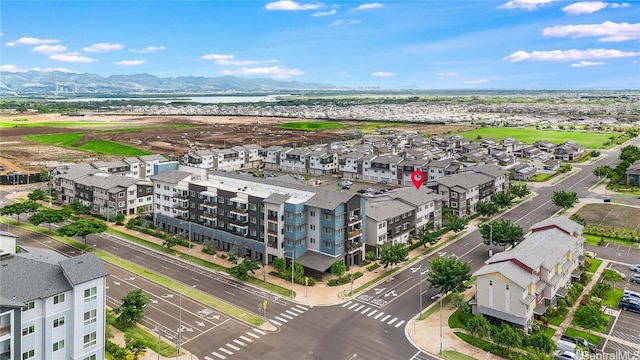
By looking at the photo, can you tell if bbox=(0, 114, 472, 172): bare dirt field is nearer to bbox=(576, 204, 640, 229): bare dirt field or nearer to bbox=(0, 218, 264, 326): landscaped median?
bbox=(0, 218, 264, 326): landscaped median

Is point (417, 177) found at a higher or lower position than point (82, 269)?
lower

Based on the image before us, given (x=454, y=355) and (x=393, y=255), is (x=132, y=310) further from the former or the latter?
(x=393, y=255)

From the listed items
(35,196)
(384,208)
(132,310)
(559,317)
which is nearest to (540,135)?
(384,208)

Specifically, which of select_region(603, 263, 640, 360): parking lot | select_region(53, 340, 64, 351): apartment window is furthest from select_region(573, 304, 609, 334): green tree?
select_region(53, 340, 64, 351): apartment window

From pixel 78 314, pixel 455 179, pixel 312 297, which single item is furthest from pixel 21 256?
→ pixel 455 179

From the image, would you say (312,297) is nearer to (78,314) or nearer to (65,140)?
(78,314)

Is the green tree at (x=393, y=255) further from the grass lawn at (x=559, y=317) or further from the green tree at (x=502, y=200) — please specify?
the green tree at (x=502, y=200)
